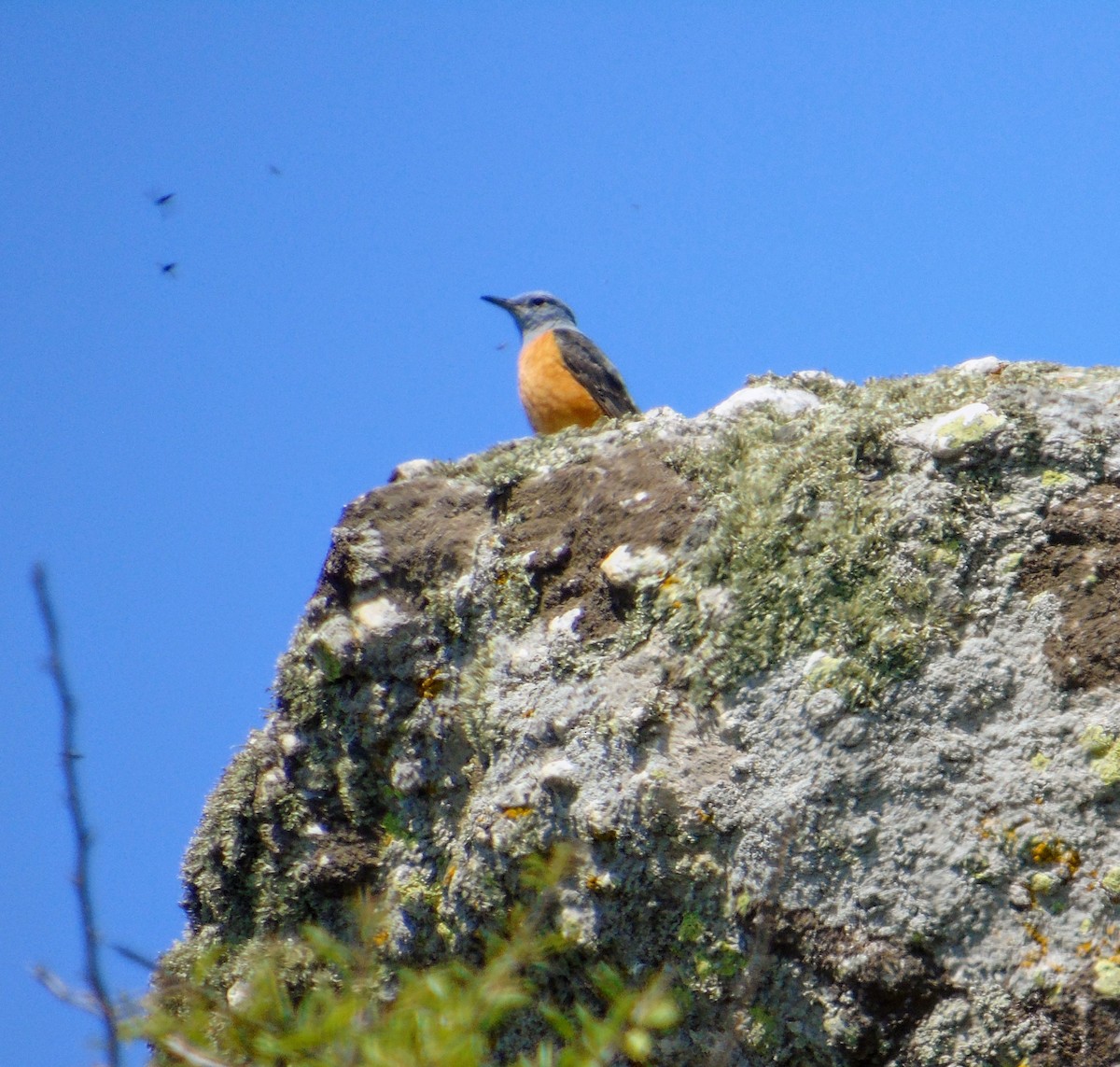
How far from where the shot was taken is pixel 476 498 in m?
5.47

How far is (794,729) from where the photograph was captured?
3.77m

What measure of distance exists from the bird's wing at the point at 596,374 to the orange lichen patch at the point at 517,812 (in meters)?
4.84

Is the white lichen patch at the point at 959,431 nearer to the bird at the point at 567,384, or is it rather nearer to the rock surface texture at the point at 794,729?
the rock surface texture at the point at 794,729

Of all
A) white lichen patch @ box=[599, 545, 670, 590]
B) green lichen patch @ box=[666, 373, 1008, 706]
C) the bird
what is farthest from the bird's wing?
green lichen patch @ box=[666, 373, 1008, 706]

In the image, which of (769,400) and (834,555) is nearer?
(834,555)

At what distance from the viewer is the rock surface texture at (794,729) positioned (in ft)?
11.3

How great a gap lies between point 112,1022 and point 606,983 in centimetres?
94

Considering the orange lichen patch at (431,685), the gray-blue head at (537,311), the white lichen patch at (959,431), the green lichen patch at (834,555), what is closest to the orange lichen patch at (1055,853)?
the green lichen patch at (834,555)

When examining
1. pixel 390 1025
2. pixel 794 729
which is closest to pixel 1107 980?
pixel 794 729

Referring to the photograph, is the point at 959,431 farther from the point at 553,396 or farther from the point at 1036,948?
the point at 553,396

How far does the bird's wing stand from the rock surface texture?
3.82m

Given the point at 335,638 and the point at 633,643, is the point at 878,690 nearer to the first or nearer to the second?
the point at 633,643

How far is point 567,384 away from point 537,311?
8.23 ft

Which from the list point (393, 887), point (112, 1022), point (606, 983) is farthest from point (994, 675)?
point (112, 1022)
